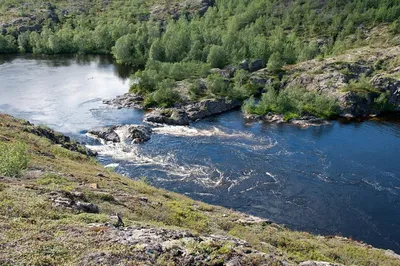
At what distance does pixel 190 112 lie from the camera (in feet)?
Answer: 266

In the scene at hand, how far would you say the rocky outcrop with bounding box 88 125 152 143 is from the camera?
6625cm

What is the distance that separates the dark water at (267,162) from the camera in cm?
4616

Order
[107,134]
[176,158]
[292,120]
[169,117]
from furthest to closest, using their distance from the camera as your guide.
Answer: [292,120]
[169,117]
[107,134]
[176,158]

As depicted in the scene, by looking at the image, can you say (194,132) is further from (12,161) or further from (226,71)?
(12,161)

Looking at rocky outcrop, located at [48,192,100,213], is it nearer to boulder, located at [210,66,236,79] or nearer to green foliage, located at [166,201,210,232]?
green foliage, located at [166,201,210,232]

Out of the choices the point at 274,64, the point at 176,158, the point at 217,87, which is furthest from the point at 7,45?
the point at 176,158

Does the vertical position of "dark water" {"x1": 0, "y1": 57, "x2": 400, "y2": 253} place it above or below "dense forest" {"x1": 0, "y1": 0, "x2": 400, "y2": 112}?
below

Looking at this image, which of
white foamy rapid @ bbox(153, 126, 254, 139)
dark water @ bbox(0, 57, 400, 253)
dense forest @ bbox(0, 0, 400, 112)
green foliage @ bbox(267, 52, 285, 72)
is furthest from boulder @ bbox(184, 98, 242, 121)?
green foliage @ bbox(267, 52, 285, 72)

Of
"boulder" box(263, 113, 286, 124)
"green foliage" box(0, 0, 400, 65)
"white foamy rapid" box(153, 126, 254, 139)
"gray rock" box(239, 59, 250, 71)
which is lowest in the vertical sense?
"white foamy rapid" box(153, 126, 254, 139)

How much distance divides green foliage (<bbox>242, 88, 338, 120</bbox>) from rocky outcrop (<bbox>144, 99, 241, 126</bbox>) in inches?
182

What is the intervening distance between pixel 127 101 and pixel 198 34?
189ft

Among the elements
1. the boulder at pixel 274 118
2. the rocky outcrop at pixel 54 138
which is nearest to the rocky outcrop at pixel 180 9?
the boulder at pixel 274 118

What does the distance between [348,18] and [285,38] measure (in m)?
27.6

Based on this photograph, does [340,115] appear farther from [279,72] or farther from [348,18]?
[348,18]
